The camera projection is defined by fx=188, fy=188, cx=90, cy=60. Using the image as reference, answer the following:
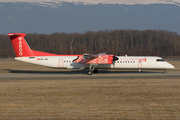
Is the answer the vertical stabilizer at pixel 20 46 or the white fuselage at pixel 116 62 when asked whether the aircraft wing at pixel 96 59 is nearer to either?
the white fuselage at pixel 116 62

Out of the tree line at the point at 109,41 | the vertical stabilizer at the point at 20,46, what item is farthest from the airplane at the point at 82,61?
the tree line at the point at 109,41

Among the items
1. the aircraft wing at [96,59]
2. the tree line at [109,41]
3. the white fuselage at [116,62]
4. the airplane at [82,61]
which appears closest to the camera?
the aircraft wing at [96,59]

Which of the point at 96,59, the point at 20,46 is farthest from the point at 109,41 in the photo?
the point at 20,46

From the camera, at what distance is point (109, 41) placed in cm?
9875

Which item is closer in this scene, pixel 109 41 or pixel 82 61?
pixel 82 61

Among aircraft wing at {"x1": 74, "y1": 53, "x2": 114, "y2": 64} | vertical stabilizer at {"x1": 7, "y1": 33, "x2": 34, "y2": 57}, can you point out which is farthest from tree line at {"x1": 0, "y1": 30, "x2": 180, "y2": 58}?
aircraft wing at {"x1": 74, "y1": 53, "x2": 114, "y2": 64}

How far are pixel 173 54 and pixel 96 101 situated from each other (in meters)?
83.2

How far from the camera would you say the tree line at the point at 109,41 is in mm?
91062

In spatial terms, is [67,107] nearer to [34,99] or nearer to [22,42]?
[34,99]

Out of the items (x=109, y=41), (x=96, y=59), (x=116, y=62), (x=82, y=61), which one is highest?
(x=109, y=41)

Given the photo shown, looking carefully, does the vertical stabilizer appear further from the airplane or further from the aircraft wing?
the aircraft wing

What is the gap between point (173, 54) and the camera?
3366 inches

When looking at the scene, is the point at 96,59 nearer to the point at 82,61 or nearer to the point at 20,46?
the point at 82,61

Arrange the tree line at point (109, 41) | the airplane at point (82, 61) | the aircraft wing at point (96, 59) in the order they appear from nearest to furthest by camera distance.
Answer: the aircraft wing at point (96, 59)
the airplane at point (82, 61)
the tree line at point (109, 41)
